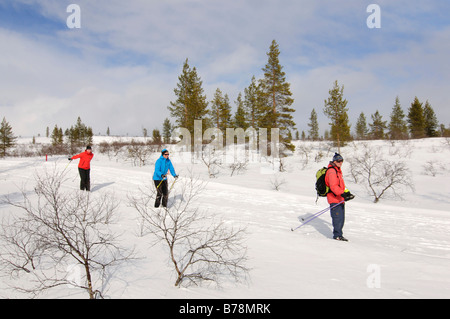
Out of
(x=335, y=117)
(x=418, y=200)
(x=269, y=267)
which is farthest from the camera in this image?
(x=335, y=117)

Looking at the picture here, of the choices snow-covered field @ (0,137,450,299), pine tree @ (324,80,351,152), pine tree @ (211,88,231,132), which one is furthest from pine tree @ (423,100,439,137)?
snow-covered field @ (0,137,450,299)

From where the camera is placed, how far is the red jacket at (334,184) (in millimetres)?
5163

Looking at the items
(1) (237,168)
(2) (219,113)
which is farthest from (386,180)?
(2) (219,113)

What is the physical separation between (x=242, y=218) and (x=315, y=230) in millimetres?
1934

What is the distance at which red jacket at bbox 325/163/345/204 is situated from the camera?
5163mm

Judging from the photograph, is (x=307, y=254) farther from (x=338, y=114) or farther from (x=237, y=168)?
(x=338, y=114)

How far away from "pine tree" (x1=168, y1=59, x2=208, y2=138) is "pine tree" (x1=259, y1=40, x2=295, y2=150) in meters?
9.36

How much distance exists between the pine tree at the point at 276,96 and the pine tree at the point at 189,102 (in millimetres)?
9358

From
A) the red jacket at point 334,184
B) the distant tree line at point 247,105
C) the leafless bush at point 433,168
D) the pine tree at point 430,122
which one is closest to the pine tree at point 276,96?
the distant tree line at point 247,105

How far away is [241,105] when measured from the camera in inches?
1815

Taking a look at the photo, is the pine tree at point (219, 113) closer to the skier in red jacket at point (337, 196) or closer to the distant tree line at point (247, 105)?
the distant tree line at point (247, 105)

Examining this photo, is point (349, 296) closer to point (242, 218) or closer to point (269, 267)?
point (269, 267)

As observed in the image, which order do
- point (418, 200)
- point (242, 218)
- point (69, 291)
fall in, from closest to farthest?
point (69, 291) < point (242, 218) < point (418, 200)

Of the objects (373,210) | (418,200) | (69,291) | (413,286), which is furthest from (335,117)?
(69,291)
